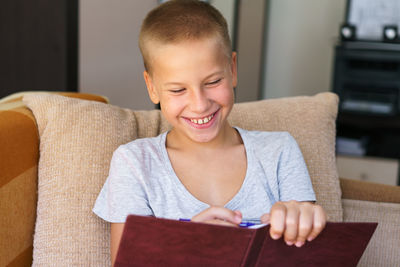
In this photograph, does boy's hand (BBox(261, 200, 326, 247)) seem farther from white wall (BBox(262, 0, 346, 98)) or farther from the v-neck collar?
white wall (BBox(262, 0, 346, 98))

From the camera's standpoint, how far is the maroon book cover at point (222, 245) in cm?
75

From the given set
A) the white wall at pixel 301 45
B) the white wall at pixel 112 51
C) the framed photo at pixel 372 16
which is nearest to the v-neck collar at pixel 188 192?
the white wall at pixel 112 51

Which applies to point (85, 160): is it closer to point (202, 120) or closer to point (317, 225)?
point (202, 120)

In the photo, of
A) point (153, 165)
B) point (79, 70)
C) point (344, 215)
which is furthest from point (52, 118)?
point (79, 70)

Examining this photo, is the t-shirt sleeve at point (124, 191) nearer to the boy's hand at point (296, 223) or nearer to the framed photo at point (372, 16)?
the boy's hand at point (296, 223)

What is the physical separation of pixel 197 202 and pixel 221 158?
144 millimetres

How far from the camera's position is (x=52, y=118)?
1229 mm

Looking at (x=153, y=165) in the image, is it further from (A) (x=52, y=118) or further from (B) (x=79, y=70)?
(B) (x=79, y=70)

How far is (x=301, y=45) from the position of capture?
4.23 m

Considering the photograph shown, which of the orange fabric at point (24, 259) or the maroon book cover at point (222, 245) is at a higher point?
the maroon book cover at point (222, 245)

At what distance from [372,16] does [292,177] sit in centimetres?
274

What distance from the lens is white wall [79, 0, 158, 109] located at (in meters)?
2.33

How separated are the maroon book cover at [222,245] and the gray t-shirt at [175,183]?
246mm

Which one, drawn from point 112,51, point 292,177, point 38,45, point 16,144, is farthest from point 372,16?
point 16,144
